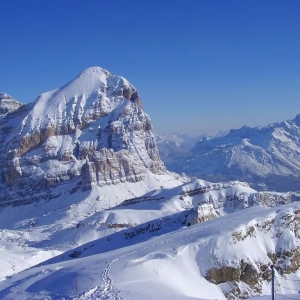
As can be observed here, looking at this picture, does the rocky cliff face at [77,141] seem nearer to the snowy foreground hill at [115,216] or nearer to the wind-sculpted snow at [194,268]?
the snowy foreground hill at [115,216]

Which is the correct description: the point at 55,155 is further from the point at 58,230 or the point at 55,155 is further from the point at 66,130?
the point at 58,230

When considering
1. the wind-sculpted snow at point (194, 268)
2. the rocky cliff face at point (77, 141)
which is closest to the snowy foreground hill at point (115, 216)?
the wind-sculpted snow at point (194, 268)

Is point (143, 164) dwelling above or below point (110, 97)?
below

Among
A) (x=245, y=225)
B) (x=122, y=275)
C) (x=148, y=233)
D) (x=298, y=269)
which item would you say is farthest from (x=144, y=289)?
(x=148, y=233)

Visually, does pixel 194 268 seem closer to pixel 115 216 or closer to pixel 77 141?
pixel 115 216

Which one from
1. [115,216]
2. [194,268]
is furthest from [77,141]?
[194,268]
